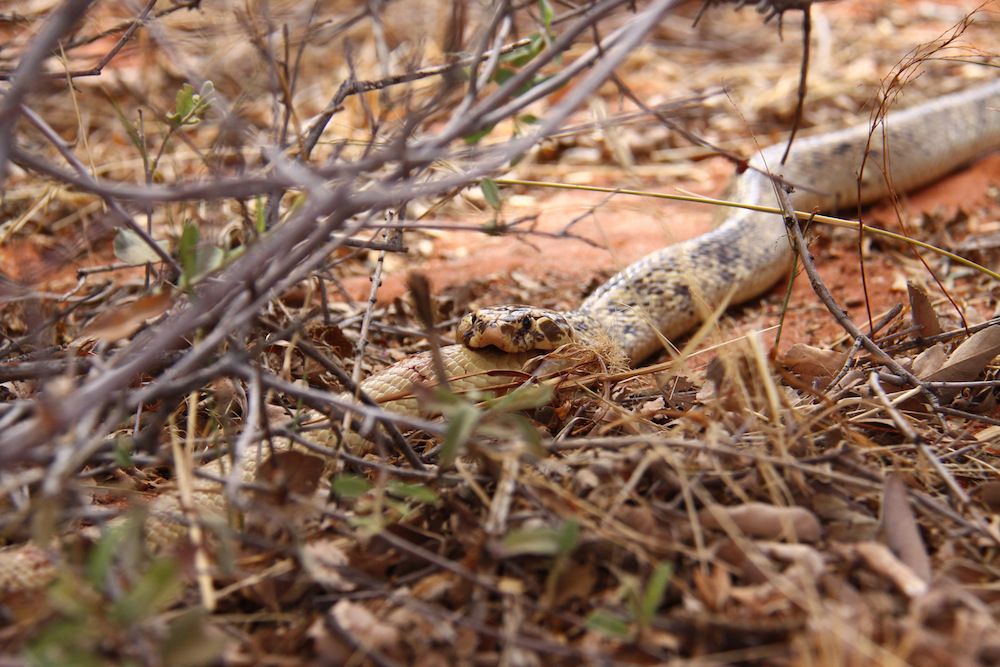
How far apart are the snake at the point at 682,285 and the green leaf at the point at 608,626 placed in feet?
1.96

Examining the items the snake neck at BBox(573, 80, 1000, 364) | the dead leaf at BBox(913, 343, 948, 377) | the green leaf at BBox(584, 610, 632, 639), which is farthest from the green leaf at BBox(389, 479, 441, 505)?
the dead leaf at BBox(913, 343, 948, 377)

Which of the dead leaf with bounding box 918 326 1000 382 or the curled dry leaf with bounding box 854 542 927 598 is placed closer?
the curled dry leaf with bounding box 854 542 927 598

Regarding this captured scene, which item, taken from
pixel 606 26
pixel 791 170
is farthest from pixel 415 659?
pixel 606 26

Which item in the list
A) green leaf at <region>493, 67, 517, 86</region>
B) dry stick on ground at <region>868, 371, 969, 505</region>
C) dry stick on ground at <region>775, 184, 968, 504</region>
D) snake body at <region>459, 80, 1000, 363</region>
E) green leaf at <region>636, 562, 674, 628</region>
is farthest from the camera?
snake body at <region>459, 80, 1000, 363</region>

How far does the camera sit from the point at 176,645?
1.50 m

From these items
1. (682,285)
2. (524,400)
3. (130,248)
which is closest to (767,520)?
(524,400)

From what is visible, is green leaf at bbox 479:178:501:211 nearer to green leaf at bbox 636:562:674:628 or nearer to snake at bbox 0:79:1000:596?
snake at bbox 0:79:1000:596

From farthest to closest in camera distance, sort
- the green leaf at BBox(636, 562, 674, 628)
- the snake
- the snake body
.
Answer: the snake body → the snake → the green leaf at BBox(636, 562, 674, 628)

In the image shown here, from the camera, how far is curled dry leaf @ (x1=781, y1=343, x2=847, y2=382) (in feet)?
8.85

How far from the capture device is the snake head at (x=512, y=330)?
3.06m

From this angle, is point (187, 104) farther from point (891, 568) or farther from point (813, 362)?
point (891, 568)

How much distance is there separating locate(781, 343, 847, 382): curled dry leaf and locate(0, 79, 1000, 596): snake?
14.3 inches

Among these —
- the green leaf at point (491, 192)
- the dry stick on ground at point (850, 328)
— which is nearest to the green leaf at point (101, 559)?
the green leaf at point (491, 192)

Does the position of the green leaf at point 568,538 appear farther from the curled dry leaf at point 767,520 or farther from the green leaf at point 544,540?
the curled dry leaf at point 767,520
